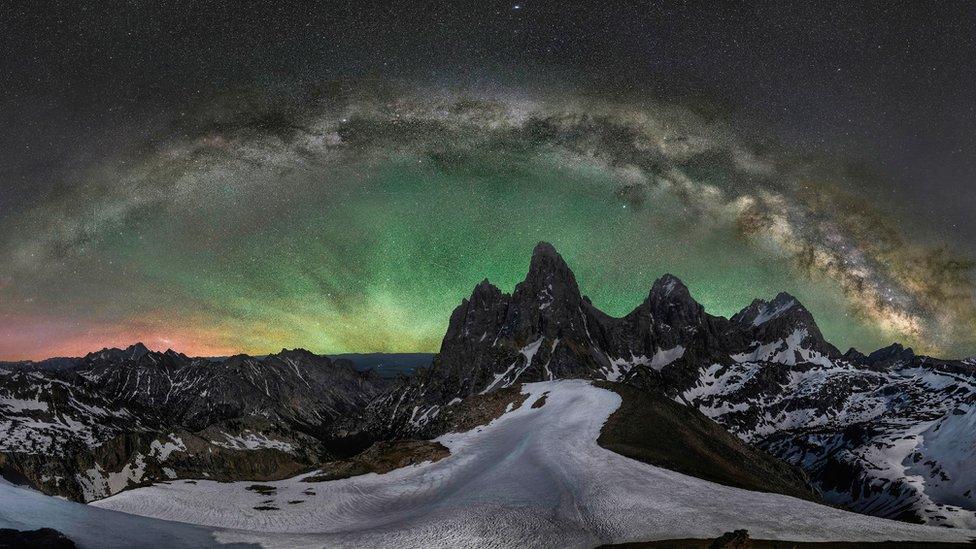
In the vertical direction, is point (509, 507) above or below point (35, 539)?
below

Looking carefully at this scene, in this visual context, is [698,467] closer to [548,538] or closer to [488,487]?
[488,487]

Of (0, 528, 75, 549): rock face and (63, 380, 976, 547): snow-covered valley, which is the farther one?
(63, 380, 976, 547): snow-covered valley

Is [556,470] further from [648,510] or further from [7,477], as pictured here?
[7,477]

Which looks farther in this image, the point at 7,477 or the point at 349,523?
the point at 349,523

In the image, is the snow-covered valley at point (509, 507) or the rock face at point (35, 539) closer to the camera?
the rock face at point (35, 539)

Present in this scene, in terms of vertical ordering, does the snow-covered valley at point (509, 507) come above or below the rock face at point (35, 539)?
below

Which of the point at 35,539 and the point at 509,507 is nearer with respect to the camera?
the point at 35,539

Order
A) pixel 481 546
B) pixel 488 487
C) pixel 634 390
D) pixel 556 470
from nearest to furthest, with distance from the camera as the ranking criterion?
pixel 481 546 < pixel 488 487 < pixel 556 470 < pixel 634 390

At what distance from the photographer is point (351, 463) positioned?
4956cm

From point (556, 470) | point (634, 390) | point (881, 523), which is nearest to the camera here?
point (881, 523)

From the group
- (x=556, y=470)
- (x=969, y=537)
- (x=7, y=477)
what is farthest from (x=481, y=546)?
(x=969, y=537)

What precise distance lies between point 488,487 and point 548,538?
11.0m

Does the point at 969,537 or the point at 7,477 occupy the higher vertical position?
the point at 7,477

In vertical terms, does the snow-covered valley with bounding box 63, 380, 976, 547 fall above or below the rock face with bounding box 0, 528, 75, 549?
below
